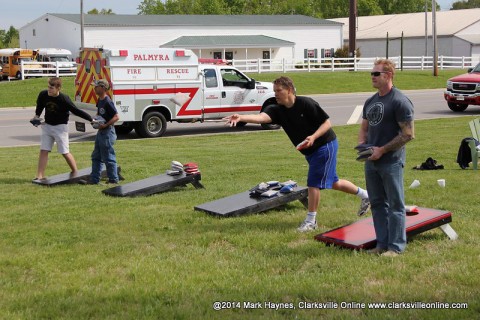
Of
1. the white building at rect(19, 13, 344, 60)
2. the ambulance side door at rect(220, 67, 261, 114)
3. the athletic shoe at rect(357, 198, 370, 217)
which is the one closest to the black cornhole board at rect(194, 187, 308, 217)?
the athletic shoe at rect(357, 198, 370, 217)

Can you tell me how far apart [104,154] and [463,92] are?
677 inches

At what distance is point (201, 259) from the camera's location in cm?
644

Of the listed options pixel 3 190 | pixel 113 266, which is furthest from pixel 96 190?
pixel 113 266

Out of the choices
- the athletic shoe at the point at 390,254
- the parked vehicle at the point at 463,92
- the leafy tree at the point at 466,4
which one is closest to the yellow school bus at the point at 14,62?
the parked vehicle at the point at 463,92

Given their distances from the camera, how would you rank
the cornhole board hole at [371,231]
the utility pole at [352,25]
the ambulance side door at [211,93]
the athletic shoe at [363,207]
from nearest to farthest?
the cornhole board hole at [371,231] < the athletic shoe at [363,207] < the ambulance side door at [211,93] < the utility pole at [352,25]

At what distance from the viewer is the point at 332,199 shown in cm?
929

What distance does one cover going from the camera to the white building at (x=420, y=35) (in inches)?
2739

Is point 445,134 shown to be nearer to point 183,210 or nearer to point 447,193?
point 447,193

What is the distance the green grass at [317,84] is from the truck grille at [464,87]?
13367mm

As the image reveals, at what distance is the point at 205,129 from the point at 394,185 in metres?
15.4

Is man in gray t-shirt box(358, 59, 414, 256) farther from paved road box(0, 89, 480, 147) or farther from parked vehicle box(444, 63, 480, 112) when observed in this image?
parked vehicle box(444, 63, 480, 112)

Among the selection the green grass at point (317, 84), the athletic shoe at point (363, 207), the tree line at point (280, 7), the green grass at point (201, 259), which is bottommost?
the green grass at point (201, 259)

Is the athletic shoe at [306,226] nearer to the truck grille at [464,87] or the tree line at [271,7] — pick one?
the truck grille at [464,87]

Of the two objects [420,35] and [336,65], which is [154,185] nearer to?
[336,65]
